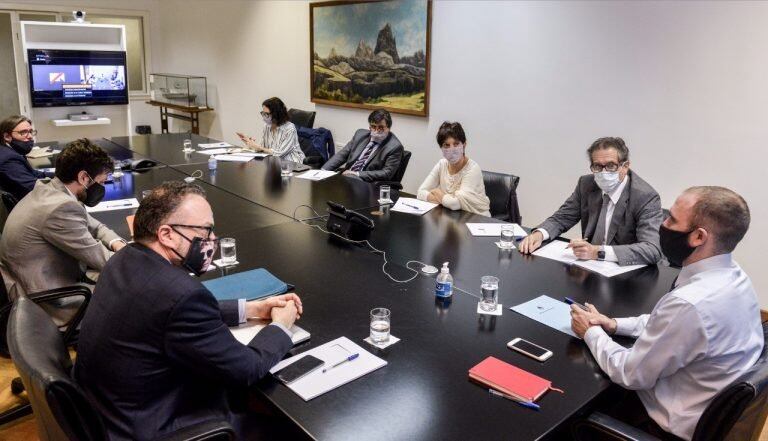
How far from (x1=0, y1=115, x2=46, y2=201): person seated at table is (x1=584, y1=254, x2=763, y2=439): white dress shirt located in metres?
3.51

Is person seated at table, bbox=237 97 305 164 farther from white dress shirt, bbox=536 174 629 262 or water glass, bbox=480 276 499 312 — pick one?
water glass, bbox=480 276 499 312

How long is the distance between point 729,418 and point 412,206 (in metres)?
2.19

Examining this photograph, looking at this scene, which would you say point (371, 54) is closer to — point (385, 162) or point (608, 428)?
point (385, 162)

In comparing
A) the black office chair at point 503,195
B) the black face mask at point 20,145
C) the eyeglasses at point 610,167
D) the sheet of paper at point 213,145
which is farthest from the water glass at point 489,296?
the sheet of paper at point 213,145

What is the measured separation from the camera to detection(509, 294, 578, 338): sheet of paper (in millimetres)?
1845

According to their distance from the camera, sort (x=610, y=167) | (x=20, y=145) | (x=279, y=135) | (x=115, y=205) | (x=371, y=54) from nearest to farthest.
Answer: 1. (x=610, y=167)
2. (x=115, y=205)
3. (x=20, y=145)
4. (x=279, y=135)
5. (x=371, y=54)

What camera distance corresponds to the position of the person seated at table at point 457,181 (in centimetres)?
340

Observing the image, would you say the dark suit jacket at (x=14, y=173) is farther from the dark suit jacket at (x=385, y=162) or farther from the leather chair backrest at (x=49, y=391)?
the leather chair backrest at (x=49, y=391)

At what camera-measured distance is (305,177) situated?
416cm

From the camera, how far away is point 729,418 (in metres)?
1.35

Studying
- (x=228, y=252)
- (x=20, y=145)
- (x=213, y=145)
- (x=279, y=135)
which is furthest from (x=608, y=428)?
(x=213, y=145)

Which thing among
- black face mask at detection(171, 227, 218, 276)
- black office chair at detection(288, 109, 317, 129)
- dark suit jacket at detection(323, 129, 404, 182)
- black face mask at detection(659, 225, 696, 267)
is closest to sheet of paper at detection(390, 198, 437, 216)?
dark suit jacket at detection(323, 129, 404, 182)

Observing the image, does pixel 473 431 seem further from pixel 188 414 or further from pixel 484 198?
pixel 484 198

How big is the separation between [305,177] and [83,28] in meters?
4.95
